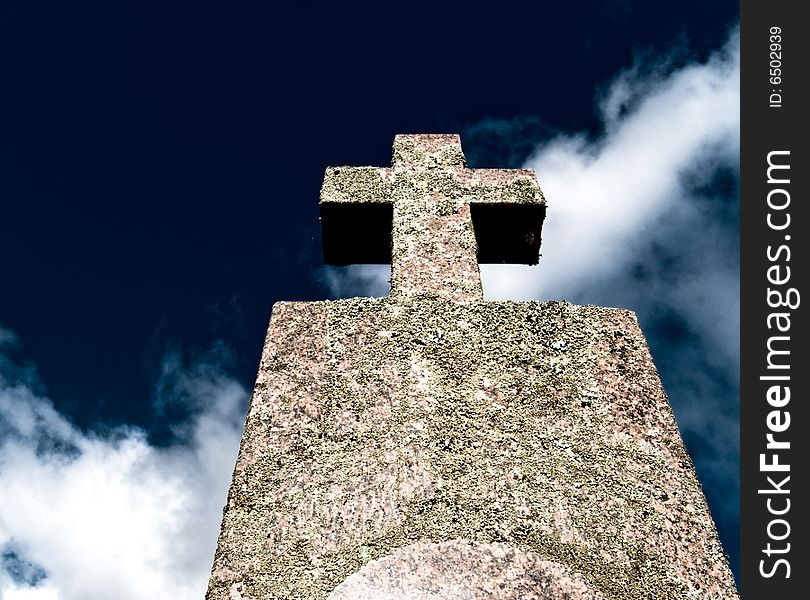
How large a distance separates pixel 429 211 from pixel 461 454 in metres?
1.24

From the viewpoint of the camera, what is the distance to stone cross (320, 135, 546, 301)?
263 centimetres

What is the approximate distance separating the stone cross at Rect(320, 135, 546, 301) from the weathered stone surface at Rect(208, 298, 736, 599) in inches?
18.0

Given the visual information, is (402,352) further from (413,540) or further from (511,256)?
(511,256)

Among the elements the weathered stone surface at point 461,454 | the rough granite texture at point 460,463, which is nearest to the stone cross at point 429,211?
the rough granite texture at point 460,463

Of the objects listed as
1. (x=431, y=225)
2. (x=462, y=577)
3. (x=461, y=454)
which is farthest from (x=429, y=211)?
(x=462, y=577)

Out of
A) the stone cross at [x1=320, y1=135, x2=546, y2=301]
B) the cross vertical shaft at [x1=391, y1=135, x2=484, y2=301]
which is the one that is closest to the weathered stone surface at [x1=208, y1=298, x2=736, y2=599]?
the cross vertical shaft at [x1=391, y1=135, x2=484, y2=301]

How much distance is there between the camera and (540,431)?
1893mm

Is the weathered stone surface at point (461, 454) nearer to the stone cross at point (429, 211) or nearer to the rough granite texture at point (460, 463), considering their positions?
the rough granite texture at point (460, 463)

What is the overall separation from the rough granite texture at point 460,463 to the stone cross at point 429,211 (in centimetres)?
32

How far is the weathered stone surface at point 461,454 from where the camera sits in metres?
1.66

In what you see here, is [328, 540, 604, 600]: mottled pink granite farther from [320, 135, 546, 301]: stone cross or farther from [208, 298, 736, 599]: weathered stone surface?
[320, 135, 546, 301]: stone cross

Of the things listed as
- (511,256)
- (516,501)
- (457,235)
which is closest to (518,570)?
(516,501)

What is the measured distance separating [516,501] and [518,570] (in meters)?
0.18

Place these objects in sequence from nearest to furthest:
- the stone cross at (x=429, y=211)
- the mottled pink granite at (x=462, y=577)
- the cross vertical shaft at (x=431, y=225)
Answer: the mottled pink granite at (x=462, y=577)
the cross vertical shaft at (x=431, y=225)
the stone cross at (x=429, y=211)
